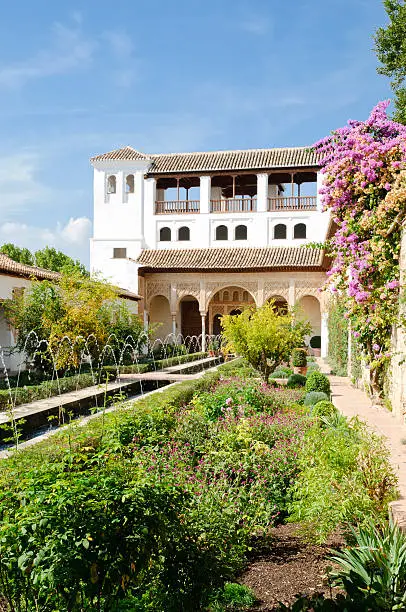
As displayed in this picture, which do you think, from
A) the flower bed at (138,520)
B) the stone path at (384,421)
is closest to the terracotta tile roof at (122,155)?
the stone path at (384,421)

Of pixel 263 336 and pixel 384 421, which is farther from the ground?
pixel 263 336

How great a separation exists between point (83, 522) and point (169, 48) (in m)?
5.97

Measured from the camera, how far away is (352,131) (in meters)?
11.9

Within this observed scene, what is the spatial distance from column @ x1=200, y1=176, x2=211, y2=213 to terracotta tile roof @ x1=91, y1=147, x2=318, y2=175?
2.30 ft

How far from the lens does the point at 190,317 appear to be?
122 ft

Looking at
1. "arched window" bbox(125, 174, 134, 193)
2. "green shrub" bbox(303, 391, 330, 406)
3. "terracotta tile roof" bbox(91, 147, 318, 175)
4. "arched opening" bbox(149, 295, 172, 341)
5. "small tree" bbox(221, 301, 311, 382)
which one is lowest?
"green shrub" bbox(303, 391, 330, 406)

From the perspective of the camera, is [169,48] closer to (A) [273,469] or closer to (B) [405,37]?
(A) [273,469]

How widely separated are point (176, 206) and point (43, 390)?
75.2ft

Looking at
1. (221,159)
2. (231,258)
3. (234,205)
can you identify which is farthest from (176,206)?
(231,258)

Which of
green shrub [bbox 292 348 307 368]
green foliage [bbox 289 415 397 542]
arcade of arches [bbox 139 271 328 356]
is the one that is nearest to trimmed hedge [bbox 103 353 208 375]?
arcade of arches [bbox 139 271 328 356]

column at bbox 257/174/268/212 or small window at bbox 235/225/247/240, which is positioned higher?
column at bbox 257/174/268/212

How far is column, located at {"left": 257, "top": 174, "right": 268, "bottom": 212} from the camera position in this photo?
3341cm

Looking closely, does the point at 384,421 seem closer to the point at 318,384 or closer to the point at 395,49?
the point at 318,384

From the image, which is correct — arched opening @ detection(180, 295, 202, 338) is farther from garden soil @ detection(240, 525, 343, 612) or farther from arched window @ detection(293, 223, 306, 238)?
garden soil @ detection(240, 525, 343, 612)
